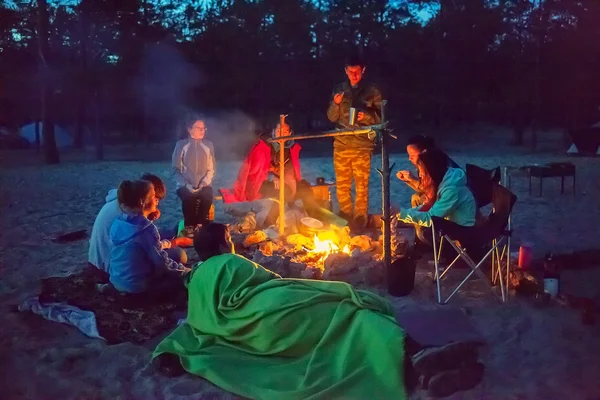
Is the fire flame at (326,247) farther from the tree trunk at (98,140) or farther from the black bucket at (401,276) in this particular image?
the tree trunk at (98,140)

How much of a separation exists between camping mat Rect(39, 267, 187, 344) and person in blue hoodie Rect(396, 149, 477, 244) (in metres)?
1.96

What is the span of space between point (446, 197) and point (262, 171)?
3406 mm

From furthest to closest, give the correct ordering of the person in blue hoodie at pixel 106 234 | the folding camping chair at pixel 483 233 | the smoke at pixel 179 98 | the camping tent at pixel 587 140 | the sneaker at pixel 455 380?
the smoke at pixel 179 98, the camping tent at pixel 587 140, the person in blue hoodie at pixel 106 234, the folding camping chair at pixel 483 233, the sneaker at pixel 455 380

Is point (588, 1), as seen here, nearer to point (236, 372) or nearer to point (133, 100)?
point (133, 100)

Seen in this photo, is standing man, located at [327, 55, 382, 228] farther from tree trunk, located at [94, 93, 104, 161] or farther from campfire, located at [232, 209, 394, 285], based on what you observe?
tree trunk, located at [94, 93, 104, 161]

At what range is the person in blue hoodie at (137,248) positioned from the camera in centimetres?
428

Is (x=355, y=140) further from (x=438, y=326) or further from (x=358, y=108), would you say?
(x=438, y=326)

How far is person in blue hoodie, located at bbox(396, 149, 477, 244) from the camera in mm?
4684

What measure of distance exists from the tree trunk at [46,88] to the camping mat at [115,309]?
49.4 feet

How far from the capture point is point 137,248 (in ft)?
14.1

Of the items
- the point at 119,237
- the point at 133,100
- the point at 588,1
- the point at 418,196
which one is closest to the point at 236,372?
the point at 119,237

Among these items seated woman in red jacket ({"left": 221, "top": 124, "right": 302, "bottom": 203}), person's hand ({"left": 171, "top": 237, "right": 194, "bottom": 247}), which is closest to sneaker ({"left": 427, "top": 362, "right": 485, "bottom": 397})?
person's hand ({"left": 171, "top": 237, "right": 194, "bottom": 247})

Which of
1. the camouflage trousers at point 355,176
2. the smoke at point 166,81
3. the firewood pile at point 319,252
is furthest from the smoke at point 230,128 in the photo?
the firewood pile at point 319,252

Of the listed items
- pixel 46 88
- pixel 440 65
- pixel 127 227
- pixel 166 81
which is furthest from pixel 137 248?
pixel 440 65
